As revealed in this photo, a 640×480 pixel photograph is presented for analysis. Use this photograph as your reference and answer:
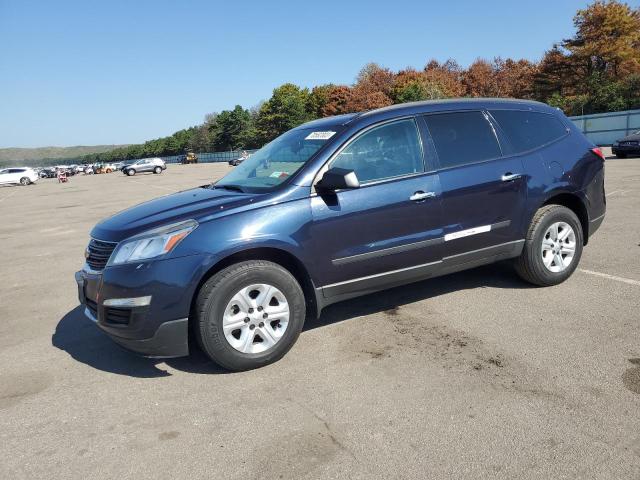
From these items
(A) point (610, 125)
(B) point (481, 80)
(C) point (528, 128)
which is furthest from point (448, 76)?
(C) point (528, 128)

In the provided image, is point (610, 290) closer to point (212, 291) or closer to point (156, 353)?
point (212, 291)

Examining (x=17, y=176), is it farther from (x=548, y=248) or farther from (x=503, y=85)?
(x=503, y=85)

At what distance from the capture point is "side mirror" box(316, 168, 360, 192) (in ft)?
11.9

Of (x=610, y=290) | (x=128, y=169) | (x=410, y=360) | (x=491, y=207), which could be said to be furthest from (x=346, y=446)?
(x=128, y=169)

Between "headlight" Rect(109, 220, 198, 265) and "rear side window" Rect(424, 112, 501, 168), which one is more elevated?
"rear side window" Rect(424, 112, 501, 168)

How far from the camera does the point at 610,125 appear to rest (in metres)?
36.2

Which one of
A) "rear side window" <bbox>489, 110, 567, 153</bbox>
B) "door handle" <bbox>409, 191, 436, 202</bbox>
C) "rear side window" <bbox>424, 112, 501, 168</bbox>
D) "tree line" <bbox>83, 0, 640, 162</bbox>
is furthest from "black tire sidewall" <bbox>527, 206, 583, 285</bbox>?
"tree line" <bbox>83, 0, 640, 162</bbox>

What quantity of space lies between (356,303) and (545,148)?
2337 millimetres

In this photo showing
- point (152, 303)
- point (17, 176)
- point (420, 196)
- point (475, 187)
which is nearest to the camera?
point (152, 303)

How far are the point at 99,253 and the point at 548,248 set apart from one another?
3.97 meters

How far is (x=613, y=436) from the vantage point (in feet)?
8.45

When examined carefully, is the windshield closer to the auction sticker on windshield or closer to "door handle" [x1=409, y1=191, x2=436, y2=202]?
the auction sticker on windshield

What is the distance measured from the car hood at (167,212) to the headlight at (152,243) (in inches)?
2.7

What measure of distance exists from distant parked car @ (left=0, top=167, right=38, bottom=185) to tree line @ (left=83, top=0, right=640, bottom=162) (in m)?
38.0
